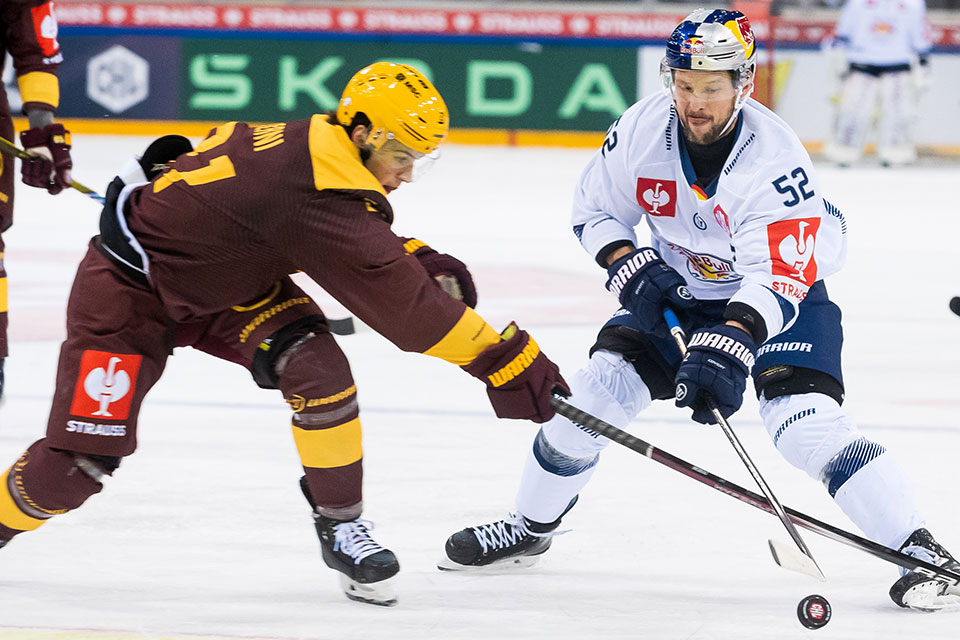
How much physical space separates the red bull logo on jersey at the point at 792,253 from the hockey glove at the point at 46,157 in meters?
2.19

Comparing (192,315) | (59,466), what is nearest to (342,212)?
(192,315)

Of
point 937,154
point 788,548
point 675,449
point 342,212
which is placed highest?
point 342,212

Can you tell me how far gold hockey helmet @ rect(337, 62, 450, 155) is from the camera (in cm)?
256

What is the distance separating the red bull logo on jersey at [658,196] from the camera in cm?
296

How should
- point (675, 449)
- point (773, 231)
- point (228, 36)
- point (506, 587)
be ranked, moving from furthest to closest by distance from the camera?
point (228, 36) → point (675, 449) → point (506, 587) → point (773, 231)

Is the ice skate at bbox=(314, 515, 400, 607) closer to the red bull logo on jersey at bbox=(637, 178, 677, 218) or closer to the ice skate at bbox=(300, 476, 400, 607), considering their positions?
the ice skate at bbox=(300, 476, 400, 607)

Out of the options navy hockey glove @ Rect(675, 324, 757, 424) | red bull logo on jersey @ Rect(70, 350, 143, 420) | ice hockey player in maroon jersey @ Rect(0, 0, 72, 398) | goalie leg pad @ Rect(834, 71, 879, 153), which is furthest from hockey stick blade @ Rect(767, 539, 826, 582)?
goalie leg pad @ Rect(834, 71, 879, 153)

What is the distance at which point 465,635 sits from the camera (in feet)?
8.72

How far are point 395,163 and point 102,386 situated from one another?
66cm

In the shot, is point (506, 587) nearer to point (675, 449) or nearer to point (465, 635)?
point (465, 635)

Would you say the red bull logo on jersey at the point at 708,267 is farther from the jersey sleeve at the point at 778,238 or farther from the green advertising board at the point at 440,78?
the green advertising board at the point at 440,78

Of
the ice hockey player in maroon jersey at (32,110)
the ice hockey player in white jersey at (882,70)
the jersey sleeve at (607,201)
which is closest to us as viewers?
the jersey sleeve at (607,201)

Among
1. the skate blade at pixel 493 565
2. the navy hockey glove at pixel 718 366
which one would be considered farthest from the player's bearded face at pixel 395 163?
the skate blade at pixel 493 565

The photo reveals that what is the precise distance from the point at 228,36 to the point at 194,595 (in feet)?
29.8
